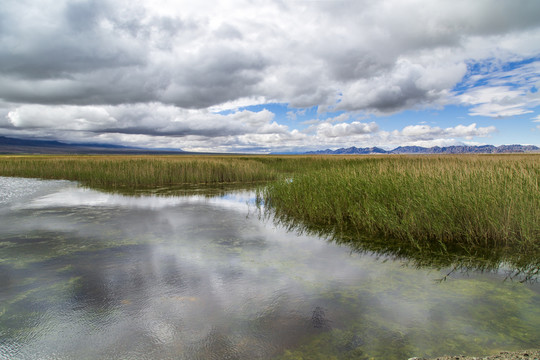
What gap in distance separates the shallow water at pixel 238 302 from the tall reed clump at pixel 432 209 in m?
1.43

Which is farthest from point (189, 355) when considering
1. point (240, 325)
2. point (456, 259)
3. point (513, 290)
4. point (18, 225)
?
point (18, 225)

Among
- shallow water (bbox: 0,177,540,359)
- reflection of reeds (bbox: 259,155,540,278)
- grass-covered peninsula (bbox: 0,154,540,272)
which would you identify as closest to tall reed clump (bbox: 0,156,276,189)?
grass-covered peninsula (bbox: 0,154,540,272)

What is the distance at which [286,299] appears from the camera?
153 inches

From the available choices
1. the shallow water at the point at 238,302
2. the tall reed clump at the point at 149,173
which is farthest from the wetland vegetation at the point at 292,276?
the tall reed clump at the point at 149,173

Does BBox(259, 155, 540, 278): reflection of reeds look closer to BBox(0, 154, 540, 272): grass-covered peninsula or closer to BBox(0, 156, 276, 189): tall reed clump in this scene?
BBox(0, 154, 540, 272): grass-covered peninsula

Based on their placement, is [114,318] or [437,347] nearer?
[437,347]

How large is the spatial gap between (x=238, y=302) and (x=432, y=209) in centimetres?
487

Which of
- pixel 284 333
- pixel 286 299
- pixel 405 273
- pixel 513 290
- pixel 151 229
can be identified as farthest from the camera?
pixel 151 229

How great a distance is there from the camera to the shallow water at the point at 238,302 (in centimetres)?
293

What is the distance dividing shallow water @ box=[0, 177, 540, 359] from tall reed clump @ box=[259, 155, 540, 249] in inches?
56.4

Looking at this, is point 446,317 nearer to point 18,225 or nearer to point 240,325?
point 240,325

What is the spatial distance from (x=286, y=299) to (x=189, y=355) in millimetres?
1488

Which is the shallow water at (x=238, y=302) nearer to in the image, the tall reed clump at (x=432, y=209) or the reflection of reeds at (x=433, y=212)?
the reflection of reeds at (x=433, y=212)

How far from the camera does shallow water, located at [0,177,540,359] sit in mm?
2930
